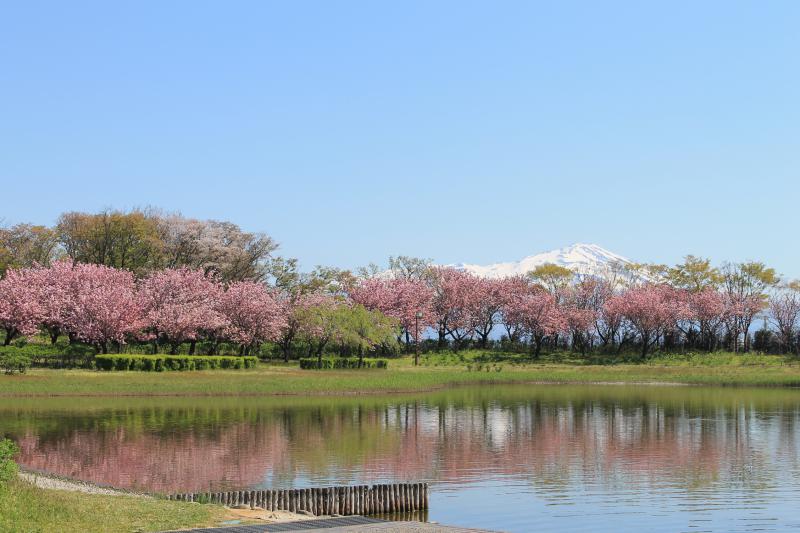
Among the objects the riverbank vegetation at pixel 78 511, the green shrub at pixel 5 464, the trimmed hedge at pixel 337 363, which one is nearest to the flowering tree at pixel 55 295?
the trimmed hedge at pixel 337 363

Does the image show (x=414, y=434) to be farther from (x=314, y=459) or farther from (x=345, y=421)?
(x=314, y=459)

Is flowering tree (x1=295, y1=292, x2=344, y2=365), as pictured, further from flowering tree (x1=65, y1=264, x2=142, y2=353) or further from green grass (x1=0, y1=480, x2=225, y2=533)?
green grass (x1=0, y1=480, x2=225, y2=533)

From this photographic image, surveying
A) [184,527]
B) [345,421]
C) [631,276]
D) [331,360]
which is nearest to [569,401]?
[345,421]

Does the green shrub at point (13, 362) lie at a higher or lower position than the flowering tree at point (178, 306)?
lower

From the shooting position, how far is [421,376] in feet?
279

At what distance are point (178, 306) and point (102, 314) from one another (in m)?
7.52

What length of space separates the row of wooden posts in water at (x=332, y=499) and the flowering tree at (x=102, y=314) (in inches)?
2372

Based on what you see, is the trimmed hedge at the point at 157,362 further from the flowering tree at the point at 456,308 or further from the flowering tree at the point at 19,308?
the flowering tree at the point at 456,308

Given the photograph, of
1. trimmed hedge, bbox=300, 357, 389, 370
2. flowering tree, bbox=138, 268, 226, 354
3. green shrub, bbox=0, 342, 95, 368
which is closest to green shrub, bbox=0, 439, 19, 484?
green shrub, bbox=0, 342, 95, 368

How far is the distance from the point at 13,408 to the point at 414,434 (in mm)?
22561

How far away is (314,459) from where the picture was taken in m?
39.3

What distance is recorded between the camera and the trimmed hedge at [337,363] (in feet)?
293

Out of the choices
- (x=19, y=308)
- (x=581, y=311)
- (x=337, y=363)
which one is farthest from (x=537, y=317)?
(x=19, y=308)

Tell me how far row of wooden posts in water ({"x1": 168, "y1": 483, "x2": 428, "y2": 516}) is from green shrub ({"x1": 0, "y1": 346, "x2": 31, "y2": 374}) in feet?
151
